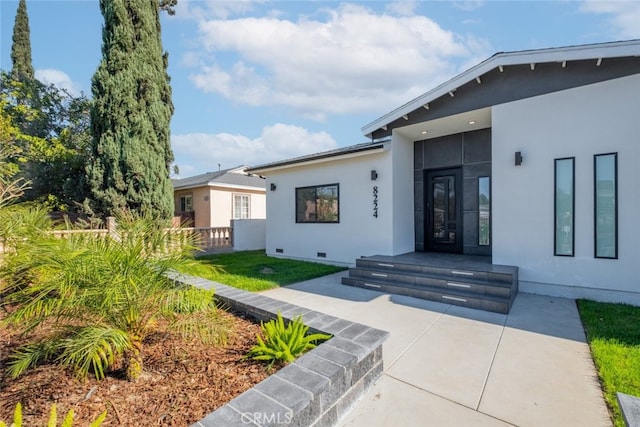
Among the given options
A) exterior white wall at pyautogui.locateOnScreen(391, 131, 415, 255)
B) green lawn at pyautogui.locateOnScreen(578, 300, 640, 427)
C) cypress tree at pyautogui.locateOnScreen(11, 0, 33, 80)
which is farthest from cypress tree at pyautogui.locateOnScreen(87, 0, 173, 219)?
cypress tree at pyautogui.locateOnScreen(11, 0, 33, 80)

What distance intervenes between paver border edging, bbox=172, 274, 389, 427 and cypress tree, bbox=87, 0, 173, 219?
9.78 metres

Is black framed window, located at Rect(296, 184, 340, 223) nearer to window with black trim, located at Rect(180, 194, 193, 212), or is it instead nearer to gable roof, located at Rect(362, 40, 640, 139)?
gable roof, located at Rect(362, 40, 640, 139)

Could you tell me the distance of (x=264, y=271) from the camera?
8.86 m

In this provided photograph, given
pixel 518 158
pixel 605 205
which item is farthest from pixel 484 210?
pixel 605 205

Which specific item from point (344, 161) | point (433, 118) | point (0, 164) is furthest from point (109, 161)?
point (433, 118)

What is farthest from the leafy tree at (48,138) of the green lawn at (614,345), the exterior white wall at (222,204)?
the green lawn at (614,345)

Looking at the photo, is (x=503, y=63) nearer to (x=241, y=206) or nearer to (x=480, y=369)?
(x=480, y=369)

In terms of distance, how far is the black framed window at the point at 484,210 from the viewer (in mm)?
8242

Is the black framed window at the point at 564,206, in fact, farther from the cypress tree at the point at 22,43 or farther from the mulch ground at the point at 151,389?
the cypress tree at the point at 22,43

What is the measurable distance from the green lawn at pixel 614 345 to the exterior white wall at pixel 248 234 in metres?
11.5

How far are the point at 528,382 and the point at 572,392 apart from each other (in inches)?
14.3

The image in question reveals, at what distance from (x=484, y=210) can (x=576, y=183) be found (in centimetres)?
245

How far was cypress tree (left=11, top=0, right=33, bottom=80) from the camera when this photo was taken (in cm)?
1858

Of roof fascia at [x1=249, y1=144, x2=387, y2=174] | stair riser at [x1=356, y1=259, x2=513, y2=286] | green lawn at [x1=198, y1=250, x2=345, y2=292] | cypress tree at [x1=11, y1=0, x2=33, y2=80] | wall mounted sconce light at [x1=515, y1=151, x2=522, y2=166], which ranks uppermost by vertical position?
cypress tree at [x1=11, y1=0, x2=33, y2=80]
